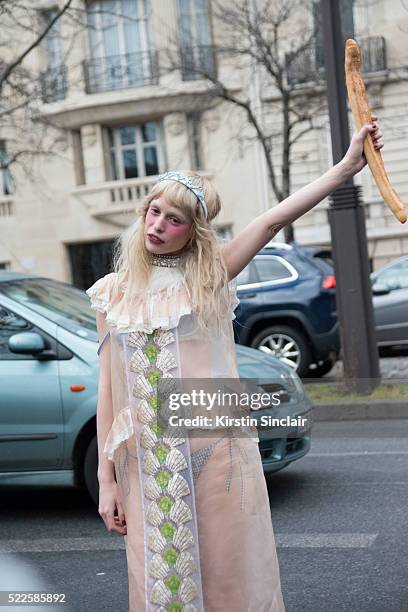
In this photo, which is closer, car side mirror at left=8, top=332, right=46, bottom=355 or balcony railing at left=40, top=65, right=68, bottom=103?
car side mirror at left=8, top=332, right=46, bottom=355

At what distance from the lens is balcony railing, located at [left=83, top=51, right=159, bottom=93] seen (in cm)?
2812

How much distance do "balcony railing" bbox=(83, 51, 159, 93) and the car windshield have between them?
21.1 m

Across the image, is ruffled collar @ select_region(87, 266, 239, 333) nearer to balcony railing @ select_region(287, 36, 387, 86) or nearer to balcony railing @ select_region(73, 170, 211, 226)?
balcony railing @ select_region(287, 36, 387, 86)

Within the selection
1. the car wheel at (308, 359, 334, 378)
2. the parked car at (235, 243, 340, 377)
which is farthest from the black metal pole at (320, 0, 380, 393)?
the car wheel at (308, 359, 334, 378)

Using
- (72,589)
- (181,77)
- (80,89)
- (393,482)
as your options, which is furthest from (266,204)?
(72,589)

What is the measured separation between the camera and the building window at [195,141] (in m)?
28.1

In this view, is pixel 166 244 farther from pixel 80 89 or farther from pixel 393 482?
pixel 80 89

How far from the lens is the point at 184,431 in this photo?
2.90 m

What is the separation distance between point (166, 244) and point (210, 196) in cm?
19

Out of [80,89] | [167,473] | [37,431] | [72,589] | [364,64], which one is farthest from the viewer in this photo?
[80,89]

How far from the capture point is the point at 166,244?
2930mm

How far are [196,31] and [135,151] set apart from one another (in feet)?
12.0

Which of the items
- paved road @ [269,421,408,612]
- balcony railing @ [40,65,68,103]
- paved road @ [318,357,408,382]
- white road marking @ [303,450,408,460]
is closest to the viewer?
paved road @ [269,421,408,612]

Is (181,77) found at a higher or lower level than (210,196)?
higher
